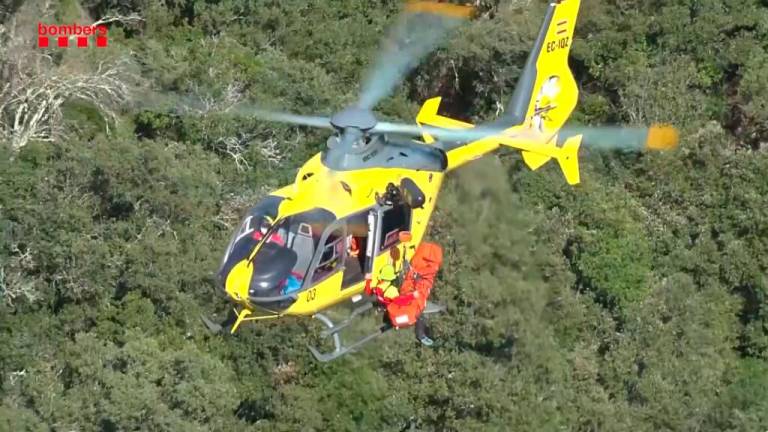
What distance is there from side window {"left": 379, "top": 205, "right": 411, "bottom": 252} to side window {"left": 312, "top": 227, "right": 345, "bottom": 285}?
1.90ft

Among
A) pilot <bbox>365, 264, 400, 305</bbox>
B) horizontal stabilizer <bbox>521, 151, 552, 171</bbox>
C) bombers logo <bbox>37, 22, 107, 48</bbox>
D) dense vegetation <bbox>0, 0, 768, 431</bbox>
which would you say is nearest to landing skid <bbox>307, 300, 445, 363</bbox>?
pilot <bbox>365, 264, 400, 305</bbox>

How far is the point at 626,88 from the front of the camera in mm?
39406

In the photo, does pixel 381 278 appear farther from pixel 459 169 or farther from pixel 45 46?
pixel 45 46

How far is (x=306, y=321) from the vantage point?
3331 centimetres

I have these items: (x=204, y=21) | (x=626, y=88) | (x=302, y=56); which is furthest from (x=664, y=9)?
(x=204, y=21)

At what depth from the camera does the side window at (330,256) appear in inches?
708

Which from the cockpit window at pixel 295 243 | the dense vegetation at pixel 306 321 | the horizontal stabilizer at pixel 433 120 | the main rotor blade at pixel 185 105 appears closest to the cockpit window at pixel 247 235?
the cockpit window at pixel 295 243

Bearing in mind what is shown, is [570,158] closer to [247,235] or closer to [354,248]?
[354,248]

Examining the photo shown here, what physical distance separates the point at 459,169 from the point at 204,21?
22.4 m

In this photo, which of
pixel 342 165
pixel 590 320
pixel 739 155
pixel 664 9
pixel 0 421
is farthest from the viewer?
pixel 664 9

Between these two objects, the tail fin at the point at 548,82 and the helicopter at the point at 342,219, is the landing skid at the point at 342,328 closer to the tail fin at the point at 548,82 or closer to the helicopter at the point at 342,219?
the helicopter at the point at 342,219

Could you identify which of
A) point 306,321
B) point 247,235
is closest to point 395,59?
point 247,235

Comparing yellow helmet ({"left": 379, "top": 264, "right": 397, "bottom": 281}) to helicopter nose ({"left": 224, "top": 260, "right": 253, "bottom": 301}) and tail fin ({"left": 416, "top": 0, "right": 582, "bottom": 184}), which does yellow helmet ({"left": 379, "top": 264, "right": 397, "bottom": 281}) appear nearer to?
helicopter nose ({"left": 224, "top": 260, "right": 253, "bottom": 301})

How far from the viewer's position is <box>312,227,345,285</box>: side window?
18.0 m
